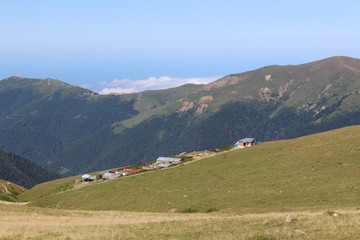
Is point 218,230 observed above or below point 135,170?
above

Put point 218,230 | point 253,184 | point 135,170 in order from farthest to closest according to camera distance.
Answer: point 135,170 < point 253,184 < point 218,230

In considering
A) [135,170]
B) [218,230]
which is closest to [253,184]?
[218,230]

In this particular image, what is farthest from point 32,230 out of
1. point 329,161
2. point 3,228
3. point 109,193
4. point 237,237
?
point 329,161

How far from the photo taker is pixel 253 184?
71.6 m

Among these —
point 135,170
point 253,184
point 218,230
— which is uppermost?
point 218,230

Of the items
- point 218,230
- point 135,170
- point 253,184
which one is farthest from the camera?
point 135,170

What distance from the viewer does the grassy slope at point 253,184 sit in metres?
59.0

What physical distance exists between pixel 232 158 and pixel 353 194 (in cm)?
4687

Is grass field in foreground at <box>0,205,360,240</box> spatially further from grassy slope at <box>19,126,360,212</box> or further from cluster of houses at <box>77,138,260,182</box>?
cluster of houses at <box>77,138,260,182</box>

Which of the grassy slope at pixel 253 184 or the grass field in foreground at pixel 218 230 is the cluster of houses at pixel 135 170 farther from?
the grass field in foreground at pixel 218 230

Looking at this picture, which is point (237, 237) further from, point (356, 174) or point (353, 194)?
point (356, 174)

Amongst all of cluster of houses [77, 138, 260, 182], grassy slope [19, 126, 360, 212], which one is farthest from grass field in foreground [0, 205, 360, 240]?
cluster of houses [77, 138, 260, 182]

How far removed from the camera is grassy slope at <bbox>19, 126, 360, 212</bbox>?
194 feet

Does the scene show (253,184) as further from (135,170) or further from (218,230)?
(135,170)
